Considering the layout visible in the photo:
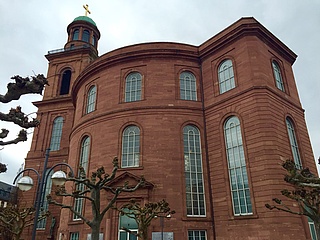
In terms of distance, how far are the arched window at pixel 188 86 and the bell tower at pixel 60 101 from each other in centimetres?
1307

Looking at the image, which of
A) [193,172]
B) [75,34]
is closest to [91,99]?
[193,172]

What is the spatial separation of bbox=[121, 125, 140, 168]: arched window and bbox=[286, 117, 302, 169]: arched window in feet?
28.8

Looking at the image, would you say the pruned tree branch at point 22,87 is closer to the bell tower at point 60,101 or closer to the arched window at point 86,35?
the bell tower at point 60,101

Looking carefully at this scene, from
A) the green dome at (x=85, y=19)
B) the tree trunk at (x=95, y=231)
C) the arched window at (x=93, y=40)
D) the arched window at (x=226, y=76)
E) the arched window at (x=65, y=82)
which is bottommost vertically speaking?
the tree trunk at (x=95, y=231)

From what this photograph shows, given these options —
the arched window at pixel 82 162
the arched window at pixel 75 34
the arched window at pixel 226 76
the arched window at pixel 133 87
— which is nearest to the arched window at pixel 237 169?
the arched window at pixel 226 76

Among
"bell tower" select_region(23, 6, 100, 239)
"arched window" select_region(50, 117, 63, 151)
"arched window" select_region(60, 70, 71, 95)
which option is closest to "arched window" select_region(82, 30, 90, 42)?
"bell tower" select_region(23, 6, 100, 239)

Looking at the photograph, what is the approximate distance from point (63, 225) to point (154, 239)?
7492 mm

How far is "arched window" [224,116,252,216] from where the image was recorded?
14328mm

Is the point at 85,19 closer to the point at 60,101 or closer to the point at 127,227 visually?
the point at 60,101

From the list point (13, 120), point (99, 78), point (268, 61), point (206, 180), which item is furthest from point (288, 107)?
point (13, 120)

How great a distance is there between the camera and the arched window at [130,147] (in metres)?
17.1

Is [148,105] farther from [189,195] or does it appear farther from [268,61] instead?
[268,61]

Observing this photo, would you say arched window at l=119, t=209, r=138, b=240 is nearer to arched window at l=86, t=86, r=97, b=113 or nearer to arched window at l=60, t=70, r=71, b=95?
arched window at l=86, t=86, r=97, b=113

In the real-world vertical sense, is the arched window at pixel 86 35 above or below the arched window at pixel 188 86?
above
